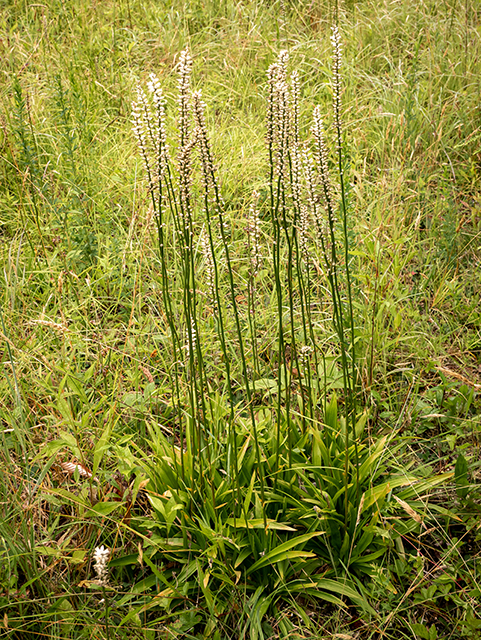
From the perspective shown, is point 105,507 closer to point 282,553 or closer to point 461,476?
point 282,553

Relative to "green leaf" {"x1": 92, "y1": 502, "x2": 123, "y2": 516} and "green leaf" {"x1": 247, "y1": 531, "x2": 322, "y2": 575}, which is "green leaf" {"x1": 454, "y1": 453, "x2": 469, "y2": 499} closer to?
"green leaf" {"x1": 247, "y1": 531, "x2": 322, "y2": 575}

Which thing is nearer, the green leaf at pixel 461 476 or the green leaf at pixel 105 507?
the green leaf at pixel 105 507

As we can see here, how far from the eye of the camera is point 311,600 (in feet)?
6.88

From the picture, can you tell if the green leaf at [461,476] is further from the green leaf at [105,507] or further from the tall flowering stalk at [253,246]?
the green leaf at [105,507]

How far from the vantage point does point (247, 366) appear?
2.86 metres

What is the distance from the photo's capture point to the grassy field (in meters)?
1.97

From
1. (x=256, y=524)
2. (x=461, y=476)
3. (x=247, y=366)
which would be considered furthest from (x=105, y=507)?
(x=461, y=476)

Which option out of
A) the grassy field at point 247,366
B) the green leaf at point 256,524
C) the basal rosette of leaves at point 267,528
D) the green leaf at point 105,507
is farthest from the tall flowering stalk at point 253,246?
the green leaf at point 105,507

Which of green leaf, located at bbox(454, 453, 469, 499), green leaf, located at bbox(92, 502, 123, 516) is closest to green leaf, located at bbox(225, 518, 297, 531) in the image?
green leaf, located at bbox(92, 502, 123, 516)

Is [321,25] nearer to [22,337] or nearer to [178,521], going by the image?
[22,337]

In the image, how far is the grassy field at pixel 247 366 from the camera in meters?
1.97

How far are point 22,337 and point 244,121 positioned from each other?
2.69 metres

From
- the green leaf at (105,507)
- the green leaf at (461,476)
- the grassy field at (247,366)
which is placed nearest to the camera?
the grassy field at (247,366)

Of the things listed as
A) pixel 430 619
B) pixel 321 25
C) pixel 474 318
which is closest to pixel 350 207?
pixel 474 318
